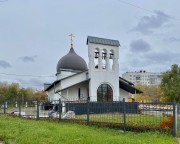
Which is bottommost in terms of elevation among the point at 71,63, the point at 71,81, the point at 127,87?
the point at 127,87

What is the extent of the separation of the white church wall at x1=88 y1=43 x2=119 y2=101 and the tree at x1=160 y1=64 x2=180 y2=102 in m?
9.33

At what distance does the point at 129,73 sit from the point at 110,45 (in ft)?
324

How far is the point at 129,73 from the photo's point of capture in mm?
127750

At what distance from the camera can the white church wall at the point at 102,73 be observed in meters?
29.3

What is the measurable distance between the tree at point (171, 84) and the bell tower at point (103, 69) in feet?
30.1

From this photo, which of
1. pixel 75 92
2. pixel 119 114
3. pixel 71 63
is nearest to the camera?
pixel 119 114

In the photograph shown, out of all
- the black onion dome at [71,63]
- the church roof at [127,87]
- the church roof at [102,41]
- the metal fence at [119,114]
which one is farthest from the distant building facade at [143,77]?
the metal fence at [119,114]

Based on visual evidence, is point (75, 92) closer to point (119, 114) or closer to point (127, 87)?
point (127, 87)

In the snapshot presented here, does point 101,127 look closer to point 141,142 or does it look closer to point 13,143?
point 141,142

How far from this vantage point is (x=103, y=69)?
100 ft

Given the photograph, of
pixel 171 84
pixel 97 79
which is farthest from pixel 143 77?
pixel 97 79

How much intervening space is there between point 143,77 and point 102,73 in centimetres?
A: 10903

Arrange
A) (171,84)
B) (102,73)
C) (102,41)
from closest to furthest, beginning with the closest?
1. (102,41)
2. (102,73)
3. (171,84)

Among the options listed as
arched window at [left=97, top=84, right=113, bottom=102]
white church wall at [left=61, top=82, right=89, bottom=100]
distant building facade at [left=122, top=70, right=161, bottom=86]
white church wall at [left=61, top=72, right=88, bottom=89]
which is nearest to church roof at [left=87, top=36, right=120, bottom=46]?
white church wall at [left=61, top=72, right=88, bottom=89]
